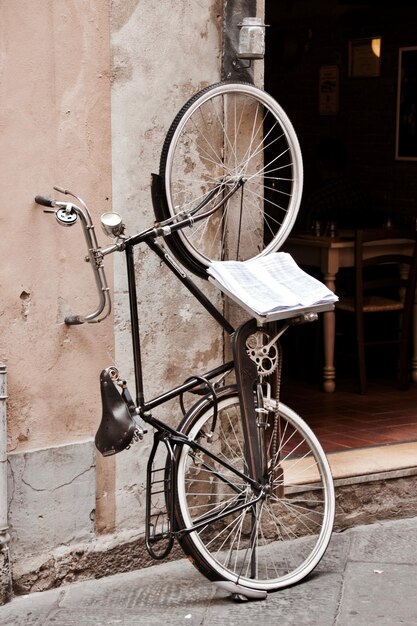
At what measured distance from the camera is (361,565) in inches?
192

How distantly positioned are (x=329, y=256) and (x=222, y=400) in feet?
9.30

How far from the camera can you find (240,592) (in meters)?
4.41

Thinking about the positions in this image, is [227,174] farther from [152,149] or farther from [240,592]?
[240,592]

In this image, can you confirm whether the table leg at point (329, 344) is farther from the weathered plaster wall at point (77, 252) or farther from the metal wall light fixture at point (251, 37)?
the metal wall light fixture at point (251, 37)

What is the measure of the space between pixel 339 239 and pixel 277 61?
12.9 ft

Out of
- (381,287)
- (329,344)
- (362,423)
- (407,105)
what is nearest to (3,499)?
(362,423)

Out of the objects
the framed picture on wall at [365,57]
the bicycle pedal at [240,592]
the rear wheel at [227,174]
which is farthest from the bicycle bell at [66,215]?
the framed picture on wall at [365,57]

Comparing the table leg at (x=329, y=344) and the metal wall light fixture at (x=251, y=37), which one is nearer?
the metal wall light fixture at (x=251, y=37)

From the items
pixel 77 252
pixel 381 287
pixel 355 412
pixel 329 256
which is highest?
pixel 77 252

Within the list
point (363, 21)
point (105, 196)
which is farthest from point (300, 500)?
point (363, 21)

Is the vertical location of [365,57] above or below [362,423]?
above

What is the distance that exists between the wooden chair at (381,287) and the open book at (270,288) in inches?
97.5

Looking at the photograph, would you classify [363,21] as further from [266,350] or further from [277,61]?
[266,350]

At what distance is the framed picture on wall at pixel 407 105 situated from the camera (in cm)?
923
